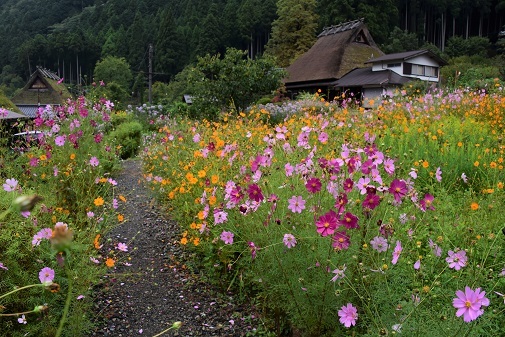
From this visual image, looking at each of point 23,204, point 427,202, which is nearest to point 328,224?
point 427,202

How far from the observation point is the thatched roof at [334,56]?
70.1 ft

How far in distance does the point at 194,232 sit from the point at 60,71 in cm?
5073

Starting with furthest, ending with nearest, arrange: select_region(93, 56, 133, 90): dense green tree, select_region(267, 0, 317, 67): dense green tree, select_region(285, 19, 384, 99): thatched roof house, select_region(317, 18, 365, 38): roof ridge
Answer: select_region(93, 56, 133, 90): dense green tree < select_region(267, 0, 317, 67): dense green tree < select_region(317, 18, 365, 38): roof ridge < select_region(285, 19, 384, 99): thatched roof house

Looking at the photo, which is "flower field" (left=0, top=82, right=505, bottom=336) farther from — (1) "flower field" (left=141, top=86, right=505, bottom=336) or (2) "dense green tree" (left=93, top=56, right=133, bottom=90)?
(2) "dense green tree" (left=93, top=56, right=133, bottom=90)

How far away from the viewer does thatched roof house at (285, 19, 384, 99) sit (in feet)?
70.1

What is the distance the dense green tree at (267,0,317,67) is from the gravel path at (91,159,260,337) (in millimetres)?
24266

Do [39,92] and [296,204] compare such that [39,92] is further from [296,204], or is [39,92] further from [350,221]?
[350,221]

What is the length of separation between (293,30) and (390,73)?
10.1m

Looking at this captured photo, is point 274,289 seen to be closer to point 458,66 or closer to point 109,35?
point 458,66

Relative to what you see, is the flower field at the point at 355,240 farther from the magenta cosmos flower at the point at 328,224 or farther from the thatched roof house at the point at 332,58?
the thatched roof house at the point at 332,58

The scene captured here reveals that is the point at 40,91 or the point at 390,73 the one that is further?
the point at 40,91

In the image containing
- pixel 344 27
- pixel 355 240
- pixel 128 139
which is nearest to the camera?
pixel 355 240

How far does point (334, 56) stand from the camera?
21.8 metres

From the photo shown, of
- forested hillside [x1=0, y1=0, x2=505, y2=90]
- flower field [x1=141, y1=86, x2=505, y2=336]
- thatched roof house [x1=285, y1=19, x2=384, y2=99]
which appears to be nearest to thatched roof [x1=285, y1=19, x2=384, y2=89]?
thatched roof house [x1=285, y1=19, x2=384, y2=99]
